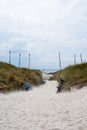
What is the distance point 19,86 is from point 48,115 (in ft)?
55.5

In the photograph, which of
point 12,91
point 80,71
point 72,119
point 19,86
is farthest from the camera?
point 80,71

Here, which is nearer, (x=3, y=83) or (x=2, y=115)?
(x=2, y=115)

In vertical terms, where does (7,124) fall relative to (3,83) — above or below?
below

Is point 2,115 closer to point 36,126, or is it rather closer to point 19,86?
point 36,126

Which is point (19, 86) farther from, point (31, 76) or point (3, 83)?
point (31, 76)

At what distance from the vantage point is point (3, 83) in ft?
98.0

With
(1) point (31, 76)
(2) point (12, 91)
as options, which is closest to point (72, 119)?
(2) point (12, 91)

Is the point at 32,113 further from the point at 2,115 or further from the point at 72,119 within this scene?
the point at 72,119

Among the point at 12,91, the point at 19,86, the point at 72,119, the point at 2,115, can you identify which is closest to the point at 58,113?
the point at 72,119

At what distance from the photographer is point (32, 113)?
1380 cm

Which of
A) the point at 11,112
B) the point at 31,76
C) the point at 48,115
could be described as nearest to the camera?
the point at 48,115

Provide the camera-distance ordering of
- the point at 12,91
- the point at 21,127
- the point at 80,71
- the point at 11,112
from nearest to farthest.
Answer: the point at 21,127 < the point at 11,112 < the point at 12,91 < the point at 80,71

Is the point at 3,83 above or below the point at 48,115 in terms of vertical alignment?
above

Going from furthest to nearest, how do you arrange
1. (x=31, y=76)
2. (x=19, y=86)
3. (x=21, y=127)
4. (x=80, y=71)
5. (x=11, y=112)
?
(x=31, y=76) < (x=80, y=71) < (x=19, y=86) < (x=11, y=112) < (x=21, y=127)
